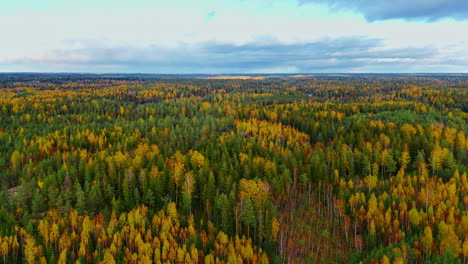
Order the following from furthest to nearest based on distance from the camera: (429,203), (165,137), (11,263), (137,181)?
1. (165,137)
2. (137,181)
3. (429,203)
4. (11,263)

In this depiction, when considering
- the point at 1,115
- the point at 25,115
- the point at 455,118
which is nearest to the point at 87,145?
the point at 25,115

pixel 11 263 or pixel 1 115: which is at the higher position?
pixel 1 115

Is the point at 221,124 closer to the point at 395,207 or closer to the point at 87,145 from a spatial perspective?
the point at 87,145

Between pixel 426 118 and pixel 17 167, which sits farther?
pixel 426 118

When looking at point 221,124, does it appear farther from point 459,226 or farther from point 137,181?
point 459,226

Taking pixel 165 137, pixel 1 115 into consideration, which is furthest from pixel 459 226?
pixel 1 115

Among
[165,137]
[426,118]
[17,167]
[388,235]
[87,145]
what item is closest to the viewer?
[388,235]

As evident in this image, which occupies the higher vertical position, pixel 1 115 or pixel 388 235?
pixel 1 115

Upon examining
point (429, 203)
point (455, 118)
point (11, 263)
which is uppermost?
point (455, 118)

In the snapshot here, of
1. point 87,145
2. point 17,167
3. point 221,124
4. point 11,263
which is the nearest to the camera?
point 11,263
